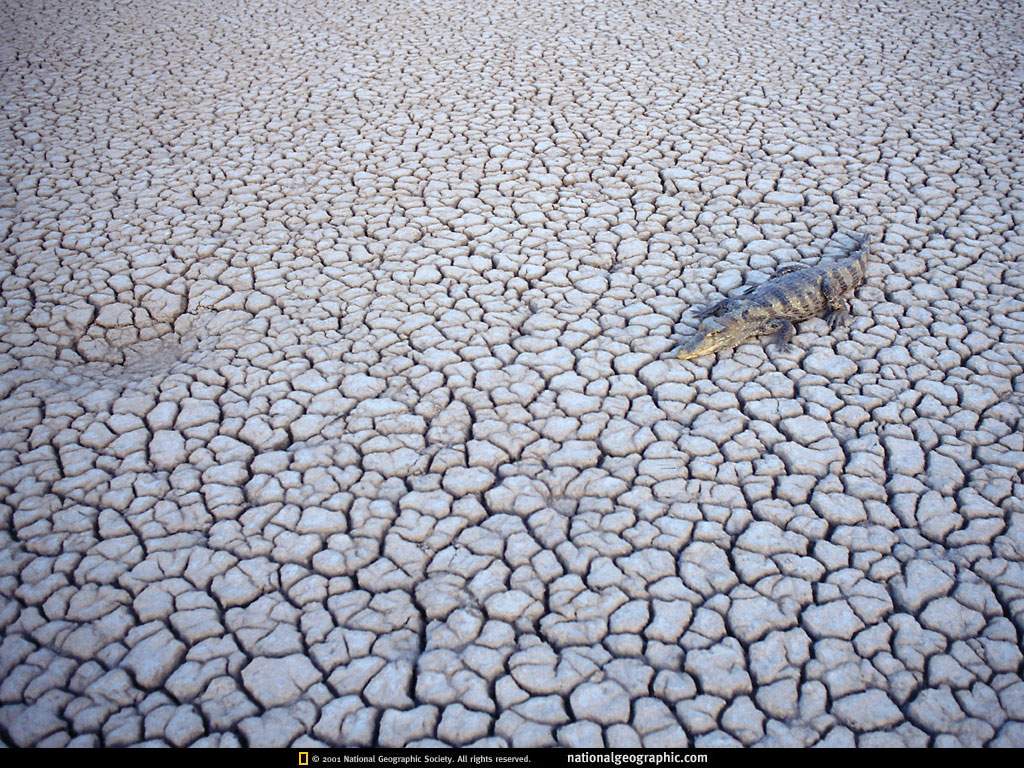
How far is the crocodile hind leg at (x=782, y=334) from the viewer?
3.46 meters

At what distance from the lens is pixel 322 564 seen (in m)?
2.54

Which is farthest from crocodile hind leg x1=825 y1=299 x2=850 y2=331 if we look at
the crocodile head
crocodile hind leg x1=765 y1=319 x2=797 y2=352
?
the crocodile head

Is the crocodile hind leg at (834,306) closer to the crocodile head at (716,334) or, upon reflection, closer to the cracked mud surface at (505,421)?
the cracked mud surface at (505,421)

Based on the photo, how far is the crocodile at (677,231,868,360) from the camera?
3385 millimetres

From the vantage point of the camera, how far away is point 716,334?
337 cm

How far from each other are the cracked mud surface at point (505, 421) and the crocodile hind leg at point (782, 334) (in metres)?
0.07

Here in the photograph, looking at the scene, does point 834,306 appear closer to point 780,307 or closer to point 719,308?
point 780,307

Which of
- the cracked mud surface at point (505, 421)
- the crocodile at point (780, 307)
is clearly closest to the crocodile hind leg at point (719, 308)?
the crocodile at point (780, 307)

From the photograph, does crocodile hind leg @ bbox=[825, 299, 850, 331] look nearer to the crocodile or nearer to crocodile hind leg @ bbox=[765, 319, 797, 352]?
the crocodile

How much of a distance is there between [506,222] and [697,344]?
1.58 m

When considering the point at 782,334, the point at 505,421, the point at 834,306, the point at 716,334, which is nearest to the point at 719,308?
the point at 716,334

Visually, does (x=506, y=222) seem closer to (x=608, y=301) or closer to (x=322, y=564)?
(x=608, y=301)

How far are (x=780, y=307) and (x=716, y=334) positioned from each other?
0.38m
